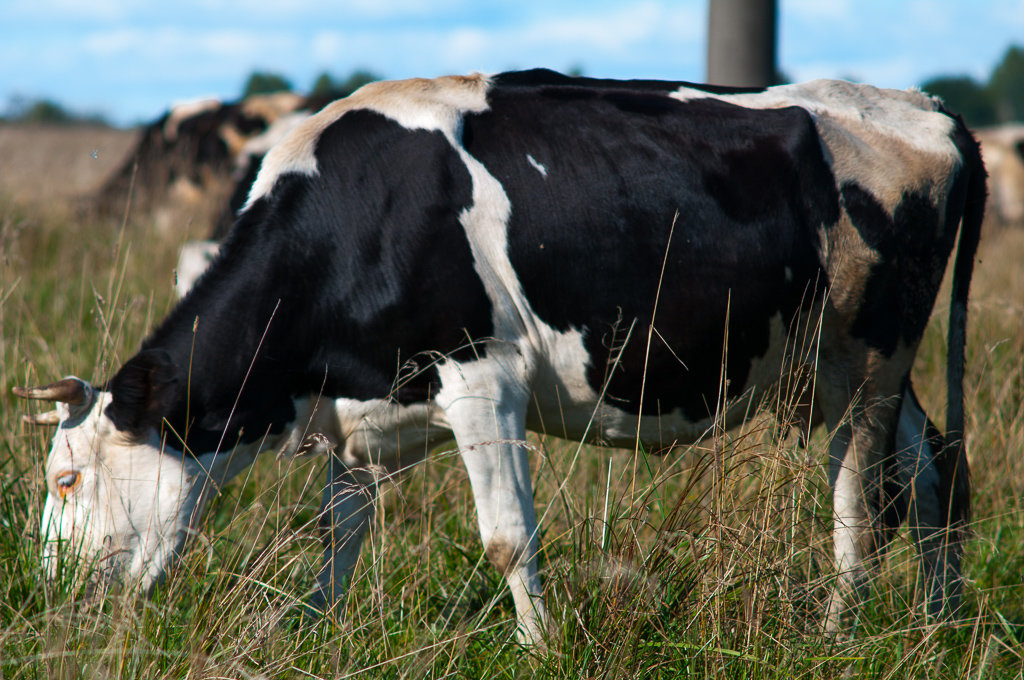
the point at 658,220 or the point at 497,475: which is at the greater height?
the point at 658,220

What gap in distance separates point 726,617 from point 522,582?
0.59 m

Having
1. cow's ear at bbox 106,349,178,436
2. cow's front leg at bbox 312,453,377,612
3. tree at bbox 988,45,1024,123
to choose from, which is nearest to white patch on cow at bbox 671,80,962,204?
cow's front leg at bbox 312,453,377,612

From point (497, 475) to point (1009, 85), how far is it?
101714mm

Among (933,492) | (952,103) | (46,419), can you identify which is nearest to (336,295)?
(46,419)

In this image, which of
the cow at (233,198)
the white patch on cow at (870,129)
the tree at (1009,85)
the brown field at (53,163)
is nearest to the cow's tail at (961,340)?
the white patch on cow at (870,129)

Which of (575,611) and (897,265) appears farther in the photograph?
(897,265)

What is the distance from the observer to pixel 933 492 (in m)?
3.29

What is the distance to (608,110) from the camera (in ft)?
9.23

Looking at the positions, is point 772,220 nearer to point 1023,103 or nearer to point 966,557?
point 966,557

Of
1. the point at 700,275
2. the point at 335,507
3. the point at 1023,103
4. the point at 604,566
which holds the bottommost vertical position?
the point at 1023,103

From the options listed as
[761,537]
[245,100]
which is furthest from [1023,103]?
[761,537]

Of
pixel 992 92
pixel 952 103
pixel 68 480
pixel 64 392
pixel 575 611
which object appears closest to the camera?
pixel 575 611

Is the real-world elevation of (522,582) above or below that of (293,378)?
below

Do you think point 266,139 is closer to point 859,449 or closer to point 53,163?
point 859,449
